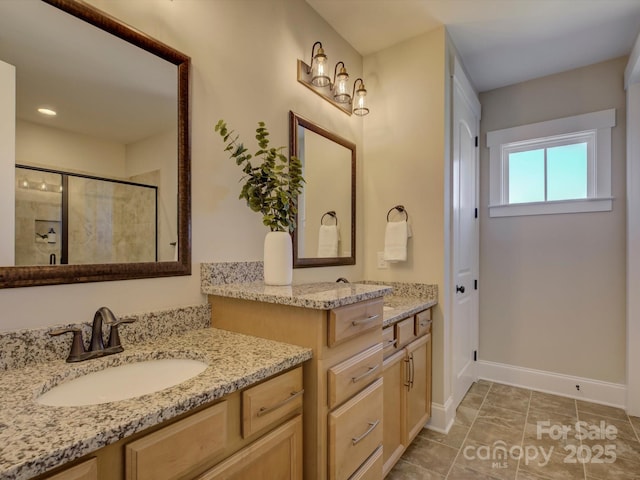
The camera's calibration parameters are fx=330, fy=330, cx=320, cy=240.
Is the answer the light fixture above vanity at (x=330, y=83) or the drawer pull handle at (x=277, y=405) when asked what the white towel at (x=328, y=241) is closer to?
the light fixture above vanity at (x=330, y=83)

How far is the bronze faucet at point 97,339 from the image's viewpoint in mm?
998

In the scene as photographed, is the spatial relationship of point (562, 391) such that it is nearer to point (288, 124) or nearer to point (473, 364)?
point (473, 364)

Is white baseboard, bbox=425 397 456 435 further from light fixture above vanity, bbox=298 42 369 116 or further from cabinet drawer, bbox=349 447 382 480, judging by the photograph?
light fixture above vanity, bbox=298 42 369 116

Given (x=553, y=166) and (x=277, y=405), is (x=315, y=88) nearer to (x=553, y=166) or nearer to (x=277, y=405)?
(x=277, y=405)

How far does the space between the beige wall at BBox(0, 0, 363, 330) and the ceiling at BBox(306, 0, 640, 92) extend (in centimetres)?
38

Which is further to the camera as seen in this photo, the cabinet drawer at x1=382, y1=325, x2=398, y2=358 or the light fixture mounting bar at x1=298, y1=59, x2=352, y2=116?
the light fixture mounting bar at x1=298, y1=59, x2=352, y2=116

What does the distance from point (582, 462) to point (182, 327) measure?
7.48ft

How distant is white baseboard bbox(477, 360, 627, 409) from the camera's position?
8.23 feet

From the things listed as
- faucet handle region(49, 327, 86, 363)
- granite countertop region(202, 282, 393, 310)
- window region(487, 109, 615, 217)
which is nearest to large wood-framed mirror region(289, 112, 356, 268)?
granite countertop region(202, 282, 393, 310)

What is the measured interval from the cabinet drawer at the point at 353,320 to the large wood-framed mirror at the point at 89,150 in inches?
26.2

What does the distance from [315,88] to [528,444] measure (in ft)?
8.41

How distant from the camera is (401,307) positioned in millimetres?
1919

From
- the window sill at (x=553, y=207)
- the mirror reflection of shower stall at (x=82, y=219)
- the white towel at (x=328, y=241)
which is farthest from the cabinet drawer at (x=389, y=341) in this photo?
the window sill at (x=553, y=207)

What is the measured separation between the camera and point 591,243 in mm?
2611
